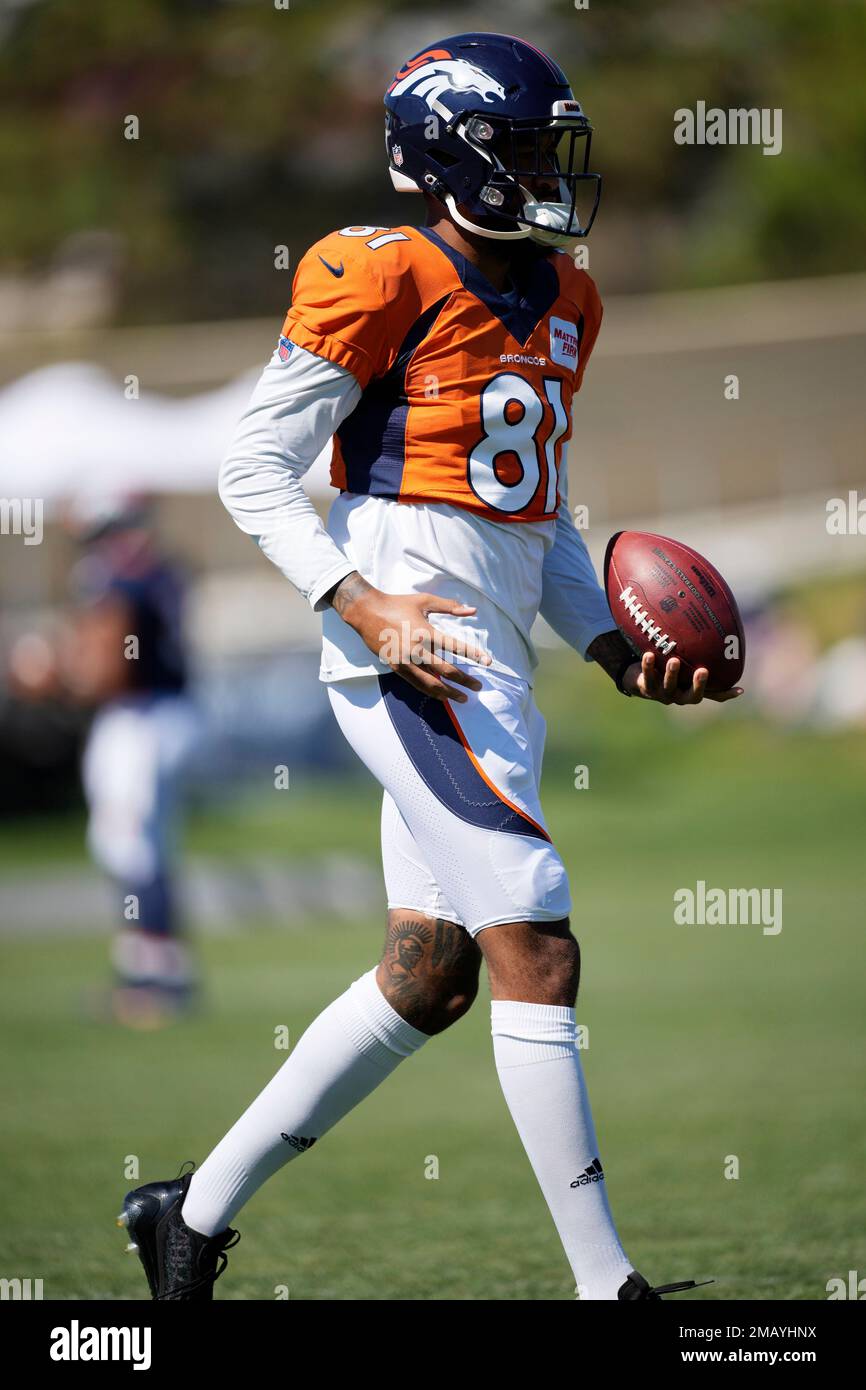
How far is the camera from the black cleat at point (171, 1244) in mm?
3350

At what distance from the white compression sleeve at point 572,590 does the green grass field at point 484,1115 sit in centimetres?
138

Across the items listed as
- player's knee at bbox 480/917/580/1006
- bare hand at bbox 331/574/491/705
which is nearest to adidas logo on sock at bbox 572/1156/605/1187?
player's knee at bbox 480/917/580/1006

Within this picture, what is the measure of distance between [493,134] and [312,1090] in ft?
6.13

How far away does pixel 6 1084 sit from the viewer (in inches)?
252

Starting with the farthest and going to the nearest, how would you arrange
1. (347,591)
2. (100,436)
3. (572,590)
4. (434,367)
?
(100,436)
(572,590)
(434,367)
(347,591)

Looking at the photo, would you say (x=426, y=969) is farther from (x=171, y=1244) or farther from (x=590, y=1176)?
(x=171, y=1244)

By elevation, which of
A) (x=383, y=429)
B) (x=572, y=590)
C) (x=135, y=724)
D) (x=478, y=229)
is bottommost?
(x=572, y=590)

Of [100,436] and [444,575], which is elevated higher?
[100,436]

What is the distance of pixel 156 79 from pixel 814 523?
20527mm

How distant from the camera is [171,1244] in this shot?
11.1ft

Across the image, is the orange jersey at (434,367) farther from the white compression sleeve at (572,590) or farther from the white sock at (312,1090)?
the white sock at (312,1090)

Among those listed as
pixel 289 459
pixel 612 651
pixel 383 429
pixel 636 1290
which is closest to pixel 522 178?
pixel 383 429

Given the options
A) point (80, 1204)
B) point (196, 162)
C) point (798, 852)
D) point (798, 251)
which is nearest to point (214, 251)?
point (196, 162)

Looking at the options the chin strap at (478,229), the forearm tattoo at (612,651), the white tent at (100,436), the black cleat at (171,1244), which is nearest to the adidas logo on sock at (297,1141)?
the black cleat at (171,1244)
